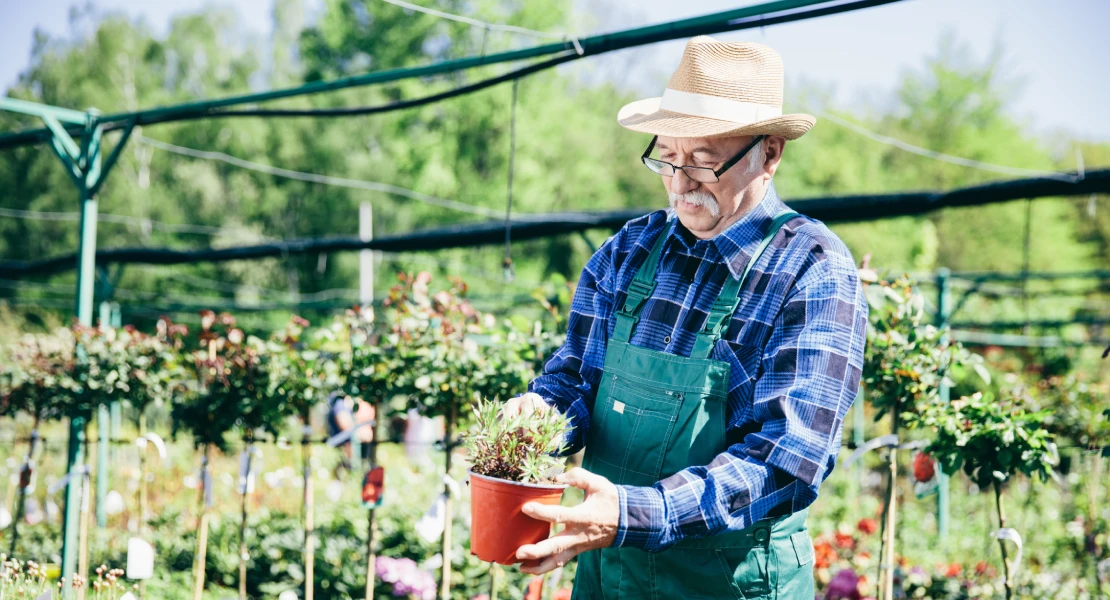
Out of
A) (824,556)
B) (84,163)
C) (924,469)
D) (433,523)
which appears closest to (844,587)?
(824,556)

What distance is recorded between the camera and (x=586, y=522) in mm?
1321

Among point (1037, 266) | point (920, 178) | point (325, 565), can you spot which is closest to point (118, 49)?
point (325, 565)

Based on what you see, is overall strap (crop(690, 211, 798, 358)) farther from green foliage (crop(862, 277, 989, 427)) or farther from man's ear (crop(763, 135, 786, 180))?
green foliage (crop(862, 277, 989, 427))

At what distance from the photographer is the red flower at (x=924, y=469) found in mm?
2682

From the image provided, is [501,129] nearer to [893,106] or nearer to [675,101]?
[893,106]

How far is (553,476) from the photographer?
1491 mm

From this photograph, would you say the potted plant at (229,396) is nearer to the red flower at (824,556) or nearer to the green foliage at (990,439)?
the green foliage at (990,439)

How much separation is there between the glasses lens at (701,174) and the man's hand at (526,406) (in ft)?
1.73

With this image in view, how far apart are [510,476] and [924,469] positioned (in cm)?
173

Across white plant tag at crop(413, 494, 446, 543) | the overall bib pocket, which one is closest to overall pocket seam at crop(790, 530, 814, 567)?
the overall bib pocket

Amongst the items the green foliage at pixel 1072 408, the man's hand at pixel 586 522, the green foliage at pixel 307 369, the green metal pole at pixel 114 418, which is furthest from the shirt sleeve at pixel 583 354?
the green metal pole at pixel 114 418

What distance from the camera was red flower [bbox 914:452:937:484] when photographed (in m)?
2.68

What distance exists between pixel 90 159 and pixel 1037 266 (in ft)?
81.7

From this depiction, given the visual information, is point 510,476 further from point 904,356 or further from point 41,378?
point 41,378
